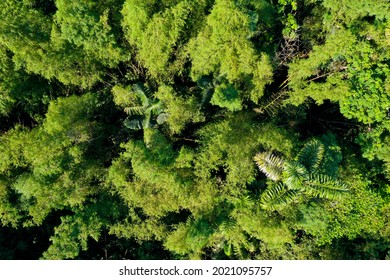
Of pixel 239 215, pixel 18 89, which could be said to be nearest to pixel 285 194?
pixel 239 215

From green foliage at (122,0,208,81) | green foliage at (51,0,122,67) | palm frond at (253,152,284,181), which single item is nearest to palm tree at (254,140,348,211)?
palm frond at (253,152,284,181)

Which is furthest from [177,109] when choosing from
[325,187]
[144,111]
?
[325,187]

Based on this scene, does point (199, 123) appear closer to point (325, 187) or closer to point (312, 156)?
point (312, 156)

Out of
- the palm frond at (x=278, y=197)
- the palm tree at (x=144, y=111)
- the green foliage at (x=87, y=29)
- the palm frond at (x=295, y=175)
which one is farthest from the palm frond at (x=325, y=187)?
the green foliage at (x=87, y=29)

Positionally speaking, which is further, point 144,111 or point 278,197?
point 144,111

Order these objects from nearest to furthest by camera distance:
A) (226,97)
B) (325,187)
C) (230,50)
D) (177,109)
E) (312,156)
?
1. (325,187)
2. (312,156)
3. (230,50)
4. (226,97)
5. (177,109)

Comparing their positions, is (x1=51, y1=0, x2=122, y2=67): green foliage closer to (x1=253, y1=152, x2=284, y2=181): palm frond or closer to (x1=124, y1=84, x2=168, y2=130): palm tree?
(x1=124, y1=84, x2=168, y2=130): palm tree
